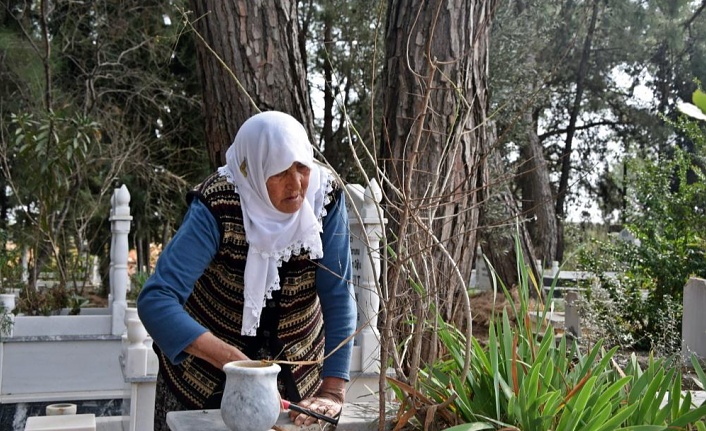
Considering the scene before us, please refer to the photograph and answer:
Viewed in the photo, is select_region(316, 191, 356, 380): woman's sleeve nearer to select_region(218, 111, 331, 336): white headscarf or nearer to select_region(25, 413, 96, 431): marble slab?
select_region(218, 111, 331, 336): white headscarf

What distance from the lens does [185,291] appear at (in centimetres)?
240

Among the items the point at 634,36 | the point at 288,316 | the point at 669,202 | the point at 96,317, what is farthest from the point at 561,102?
the point at 288,316

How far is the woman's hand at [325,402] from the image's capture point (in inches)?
91.5

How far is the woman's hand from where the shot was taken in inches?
91.5

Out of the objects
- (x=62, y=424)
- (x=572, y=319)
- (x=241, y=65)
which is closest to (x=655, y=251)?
(x=572, y=319)

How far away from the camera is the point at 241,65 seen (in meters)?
5.00

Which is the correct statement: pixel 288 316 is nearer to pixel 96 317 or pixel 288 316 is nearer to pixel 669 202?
pixel 96 317

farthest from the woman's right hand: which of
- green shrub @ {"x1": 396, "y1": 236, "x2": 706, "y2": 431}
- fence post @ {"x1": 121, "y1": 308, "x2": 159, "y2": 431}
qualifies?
fence post @ {"x1": 121, "y1": 308, "x2": 159, "y2": 431}

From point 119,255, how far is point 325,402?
595 cm

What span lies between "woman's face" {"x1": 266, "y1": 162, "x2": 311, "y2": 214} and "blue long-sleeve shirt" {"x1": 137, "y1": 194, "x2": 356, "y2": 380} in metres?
0.18

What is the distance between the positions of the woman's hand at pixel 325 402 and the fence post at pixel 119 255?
5.51m

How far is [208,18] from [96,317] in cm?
362

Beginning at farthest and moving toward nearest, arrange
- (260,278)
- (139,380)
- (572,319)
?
1. (572,319)
2. (139,380)
3. (260,278)

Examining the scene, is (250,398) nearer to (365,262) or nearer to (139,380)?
(139,380)
